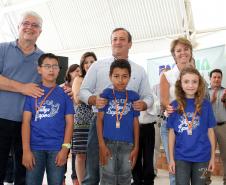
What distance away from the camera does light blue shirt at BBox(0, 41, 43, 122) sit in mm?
2596

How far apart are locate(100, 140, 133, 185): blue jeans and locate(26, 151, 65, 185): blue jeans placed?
1.23ft

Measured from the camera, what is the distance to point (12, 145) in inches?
108

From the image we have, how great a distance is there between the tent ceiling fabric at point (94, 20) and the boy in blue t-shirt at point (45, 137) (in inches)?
228

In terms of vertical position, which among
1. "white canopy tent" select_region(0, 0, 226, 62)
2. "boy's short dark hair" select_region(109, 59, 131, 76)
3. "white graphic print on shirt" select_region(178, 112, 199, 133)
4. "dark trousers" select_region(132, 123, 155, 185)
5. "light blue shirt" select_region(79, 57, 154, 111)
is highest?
"white canopy tent" select_region(0, 0, 226, 62)

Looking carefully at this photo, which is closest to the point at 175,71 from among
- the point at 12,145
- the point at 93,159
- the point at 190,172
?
the point at 190,172

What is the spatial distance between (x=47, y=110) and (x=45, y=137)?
0.20m

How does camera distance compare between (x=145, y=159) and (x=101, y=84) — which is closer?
(x=101, y=84)

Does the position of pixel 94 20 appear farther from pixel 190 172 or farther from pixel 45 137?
pixel 190 172

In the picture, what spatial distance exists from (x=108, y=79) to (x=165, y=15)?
18.9 ft

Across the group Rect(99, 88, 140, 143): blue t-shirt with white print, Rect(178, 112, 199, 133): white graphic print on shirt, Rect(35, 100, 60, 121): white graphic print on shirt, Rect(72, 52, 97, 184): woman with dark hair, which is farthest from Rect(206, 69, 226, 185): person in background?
Rect(35, 100, 60, 121): white graphic print on shirt

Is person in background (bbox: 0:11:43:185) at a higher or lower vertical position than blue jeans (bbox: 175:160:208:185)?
higher

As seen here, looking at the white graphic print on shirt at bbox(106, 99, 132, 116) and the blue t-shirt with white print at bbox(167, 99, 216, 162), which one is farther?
the white graphic print on shirt at bbox(106, 99, 132, 116)

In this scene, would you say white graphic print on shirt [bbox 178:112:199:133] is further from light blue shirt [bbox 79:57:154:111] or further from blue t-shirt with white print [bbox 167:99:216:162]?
light blue shirt [bbox 79:57:154:111]

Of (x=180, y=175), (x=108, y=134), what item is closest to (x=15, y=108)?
(x=108, y=134)
